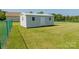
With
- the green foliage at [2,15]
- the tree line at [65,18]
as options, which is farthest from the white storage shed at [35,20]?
the green foliage at [2,15]

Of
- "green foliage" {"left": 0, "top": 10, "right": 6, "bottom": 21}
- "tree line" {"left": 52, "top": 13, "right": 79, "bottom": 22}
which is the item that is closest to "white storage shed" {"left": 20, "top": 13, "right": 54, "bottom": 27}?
"tree line" {"left": 52, "top": 13, "right": 79, "bottom": 22}

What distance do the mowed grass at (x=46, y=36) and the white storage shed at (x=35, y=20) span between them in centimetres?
5

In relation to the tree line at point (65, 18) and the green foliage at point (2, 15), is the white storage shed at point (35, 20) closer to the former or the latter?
the tree line at point (65, 18)

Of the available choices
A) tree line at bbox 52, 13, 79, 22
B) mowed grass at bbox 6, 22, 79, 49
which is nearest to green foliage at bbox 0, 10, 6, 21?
mowed grass at bbox 6, 22, 79, 49

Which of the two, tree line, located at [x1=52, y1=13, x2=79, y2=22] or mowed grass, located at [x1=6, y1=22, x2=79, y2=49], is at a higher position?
tree line, located at [x1=52, y1=13, x2=79, y2=22]

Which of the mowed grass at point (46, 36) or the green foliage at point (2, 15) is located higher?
the green foliage at point (2, 15)

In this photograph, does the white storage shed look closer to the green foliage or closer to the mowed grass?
the mowed grass

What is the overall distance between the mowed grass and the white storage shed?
5cm

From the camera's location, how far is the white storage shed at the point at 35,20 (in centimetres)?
281

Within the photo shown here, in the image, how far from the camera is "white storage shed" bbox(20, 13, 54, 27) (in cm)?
281

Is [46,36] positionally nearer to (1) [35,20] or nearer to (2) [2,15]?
(1) [35,20]
